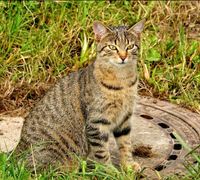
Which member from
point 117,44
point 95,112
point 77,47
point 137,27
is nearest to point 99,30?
point 117,44

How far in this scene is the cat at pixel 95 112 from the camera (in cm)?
465

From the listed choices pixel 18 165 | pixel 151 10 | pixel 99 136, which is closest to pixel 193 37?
pixel 151 10

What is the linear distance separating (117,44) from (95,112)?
19.5 inches

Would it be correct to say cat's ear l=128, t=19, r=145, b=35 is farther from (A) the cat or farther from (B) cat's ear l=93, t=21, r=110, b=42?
(B) cat's ear l=93, t=21, r=110, b=42

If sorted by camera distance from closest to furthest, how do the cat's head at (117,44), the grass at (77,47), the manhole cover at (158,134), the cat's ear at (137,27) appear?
the cat's head at (117,44) → the cat's ear at (137,27) → the manhole cover at (158,134) → the grass at (77,47)

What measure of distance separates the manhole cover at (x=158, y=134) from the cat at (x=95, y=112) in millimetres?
188

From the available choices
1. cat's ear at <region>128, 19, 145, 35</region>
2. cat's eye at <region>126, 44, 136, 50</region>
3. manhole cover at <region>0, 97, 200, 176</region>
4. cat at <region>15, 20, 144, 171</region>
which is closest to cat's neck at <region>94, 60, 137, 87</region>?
cat at <region>15, 20, 144, 171</region>

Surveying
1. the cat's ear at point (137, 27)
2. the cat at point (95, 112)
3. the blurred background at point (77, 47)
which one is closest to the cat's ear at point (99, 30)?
the cat at point (95, 112)

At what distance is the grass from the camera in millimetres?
5820

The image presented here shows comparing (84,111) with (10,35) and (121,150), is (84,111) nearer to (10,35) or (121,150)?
(121,150)

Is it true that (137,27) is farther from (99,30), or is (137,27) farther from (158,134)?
(158,134)

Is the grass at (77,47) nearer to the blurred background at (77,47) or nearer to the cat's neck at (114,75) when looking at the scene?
the blurred background at (77,47)

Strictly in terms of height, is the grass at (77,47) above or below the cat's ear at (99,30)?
below

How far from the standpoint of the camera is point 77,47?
6.25 m
